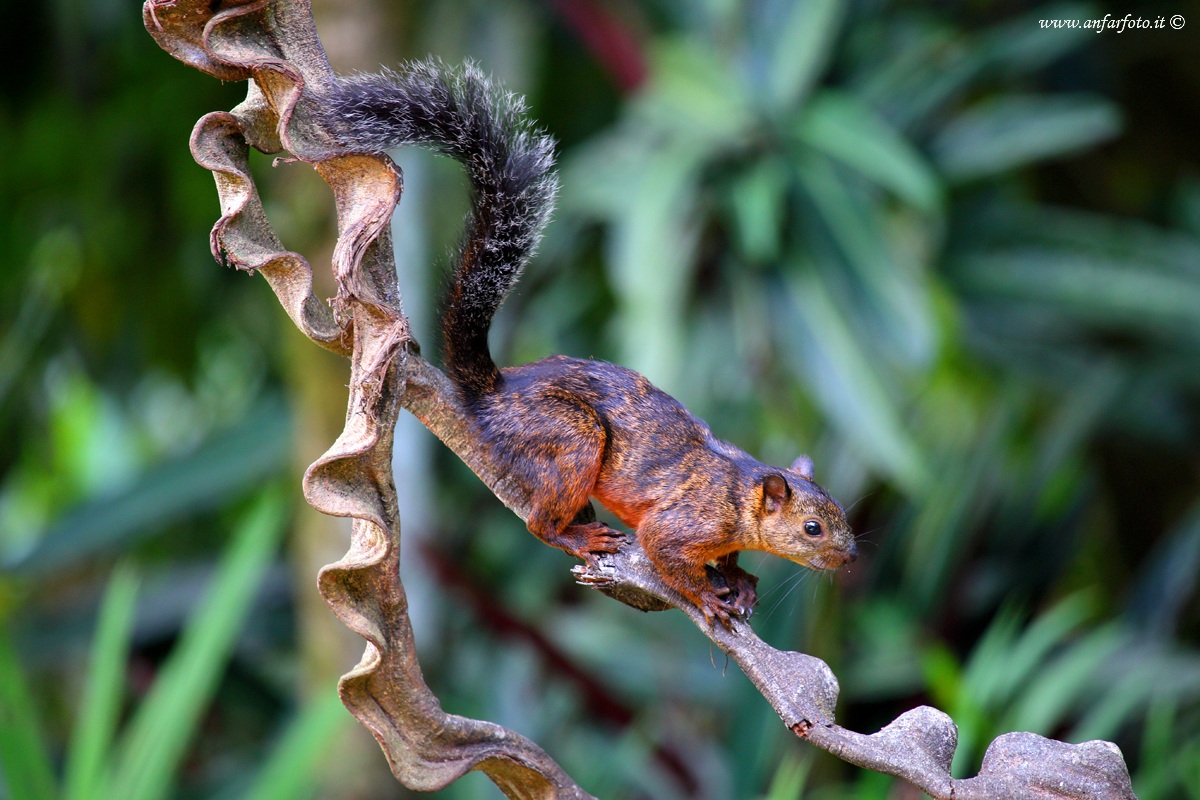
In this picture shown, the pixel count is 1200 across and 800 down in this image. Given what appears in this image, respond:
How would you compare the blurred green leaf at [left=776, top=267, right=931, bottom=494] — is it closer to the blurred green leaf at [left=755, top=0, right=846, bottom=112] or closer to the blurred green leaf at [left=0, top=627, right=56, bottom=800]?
the blurred green leaf at [left=755, top=0, right=846, bottom=112]

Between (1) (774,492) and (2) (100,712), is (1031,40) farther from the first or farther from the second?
(2) (100,712)

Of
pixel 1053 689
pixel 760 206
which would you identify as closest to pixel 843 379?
pixel 760 206

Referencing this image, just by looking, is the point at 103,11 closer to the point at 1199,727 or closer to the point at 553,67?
the point at 553,67

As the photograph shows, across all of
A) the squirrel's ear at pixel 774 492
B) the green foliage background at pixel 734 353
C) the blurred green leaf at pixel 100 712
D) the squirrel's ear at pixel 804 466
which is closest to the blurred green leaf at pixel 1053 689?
the green foliage background at pixel 734 353

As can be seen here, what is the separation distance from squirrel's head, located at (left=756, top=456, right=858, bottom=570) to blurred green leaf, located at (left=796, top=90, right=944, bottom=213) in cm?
144

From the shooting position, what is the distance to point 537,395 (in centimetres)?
76

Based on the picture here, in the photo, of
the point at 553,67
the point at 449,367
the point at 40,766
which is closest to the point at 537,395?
the point at 449,367

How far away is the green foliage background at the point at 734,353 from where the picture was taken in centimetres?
219

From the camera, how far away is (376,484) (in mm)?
610

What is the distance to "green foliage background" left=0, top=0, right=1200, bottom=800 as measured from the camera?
219 centimetres

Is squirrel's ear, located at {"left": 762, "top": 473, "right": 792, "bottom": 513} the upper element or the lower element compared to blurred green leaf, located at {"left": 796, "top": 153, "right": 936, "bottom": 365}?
lower

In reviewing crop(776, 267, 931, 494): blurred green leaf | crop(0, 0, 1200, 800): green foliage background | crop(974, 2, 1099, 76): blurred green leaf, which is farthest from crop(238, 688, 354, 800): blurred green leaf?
crop(974, 2, 1099, 76): blurred green leaf

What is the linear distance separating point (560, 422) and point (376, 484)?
16 cm

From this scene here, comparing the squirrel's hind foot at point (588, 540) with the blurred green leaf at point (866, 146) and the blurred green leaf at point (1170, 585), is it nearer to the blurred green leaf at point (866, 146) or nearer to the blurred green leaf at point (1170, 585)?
the blurred green leaf at point (866, 146)
